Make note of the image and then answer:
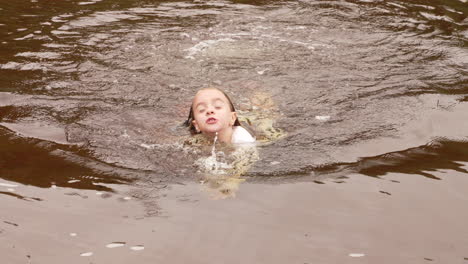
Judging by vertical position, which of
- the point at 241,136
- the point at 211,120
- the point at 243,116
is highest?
the point at 211,120

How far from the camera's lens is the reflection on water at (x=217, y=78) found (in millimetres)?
6391

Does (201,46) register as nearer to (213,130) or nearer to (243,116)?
(243,116)

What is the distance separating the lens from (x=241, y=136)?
6.93m

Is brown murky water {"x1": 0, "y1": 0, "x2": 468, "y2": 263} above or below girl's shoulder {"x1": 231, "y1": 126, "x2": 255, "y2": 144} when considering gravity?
above

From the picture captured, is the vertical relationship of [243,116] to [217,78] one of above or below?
below

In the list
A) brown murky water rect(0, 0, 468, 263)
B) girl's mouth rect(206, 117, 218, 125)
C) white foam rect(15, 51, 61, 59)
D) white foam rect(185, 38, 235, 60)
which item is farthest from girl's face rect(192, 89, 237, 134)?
white foam rect(15, 51, 61, 59)

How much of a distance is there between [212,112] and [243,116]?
111 centimetres

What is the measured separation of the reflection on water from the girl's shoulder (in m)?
0.23

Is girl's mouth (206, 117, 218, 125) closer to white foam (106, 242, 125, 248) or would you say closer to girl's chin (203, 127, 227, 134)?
girl's chin (203, 127, 227, 134)

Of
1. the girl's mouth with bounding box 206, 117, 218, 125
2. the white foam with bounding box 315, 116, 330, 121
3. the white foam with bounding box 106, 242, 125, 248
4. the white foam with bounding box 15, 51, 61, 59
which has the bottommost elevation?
the white foam with bounding box 315, 116, 330, 121

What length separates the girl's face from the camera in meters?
6.83

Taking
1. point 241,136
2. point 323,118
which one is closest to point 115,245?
point 241,136

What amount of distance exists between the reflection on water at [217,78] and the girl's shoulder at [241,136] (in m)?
0.23

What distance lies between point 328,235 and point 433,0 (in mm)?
9214
